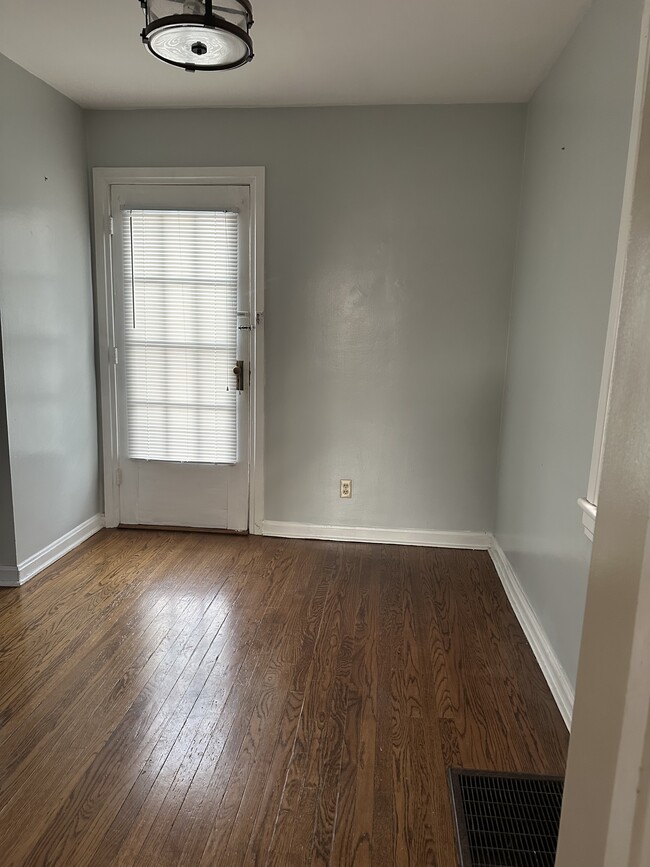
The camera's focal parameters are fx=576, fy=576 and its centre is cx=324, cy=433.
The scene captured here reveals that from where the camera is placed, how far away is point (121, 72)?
286 centimetres

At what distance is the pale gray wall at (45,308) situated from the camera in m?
2.80

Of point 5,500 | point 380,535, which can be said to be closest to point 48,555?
point 5,500

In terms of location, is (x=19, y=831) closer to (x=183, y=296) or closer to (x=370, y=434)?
(x=370, y=434)

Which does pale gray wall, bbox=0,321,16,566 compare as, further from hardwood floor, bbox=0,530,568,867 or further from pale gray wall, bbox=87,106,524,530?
pale gray wall, bbox=87,106,524,530

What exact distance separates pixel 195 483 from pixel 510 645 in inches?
82.7

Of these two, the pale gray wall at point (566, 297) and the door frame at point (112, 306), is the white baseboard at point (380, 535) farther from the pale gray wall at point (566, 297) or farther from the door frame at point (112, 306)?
the pale gray wall at point (566, 297)

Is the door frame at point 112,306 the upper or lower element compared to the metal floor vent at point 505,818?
upper

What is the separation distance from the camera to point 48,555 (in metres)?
3.18

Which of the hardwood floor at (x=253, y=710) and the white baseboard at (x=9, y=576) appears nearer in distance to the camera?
the hardwood floor at (x=253, y=710)

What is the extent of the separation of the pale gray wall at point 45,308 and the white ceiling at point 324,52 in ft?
0.85

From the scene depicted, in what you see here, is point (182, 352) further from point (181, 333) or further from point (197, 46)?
point (197, 46)

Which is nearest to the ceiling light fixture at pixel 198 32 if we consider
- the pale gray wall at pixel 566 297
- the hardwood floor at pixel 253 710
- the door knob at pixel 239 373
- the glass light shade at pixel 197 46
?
the glass light shade at pixel 197 46

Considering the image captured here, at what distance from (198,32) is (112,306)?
2160 millimetres

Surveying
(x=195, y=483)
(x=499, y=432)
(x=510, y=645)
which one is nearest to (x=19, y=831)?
(x=510, y=645)
